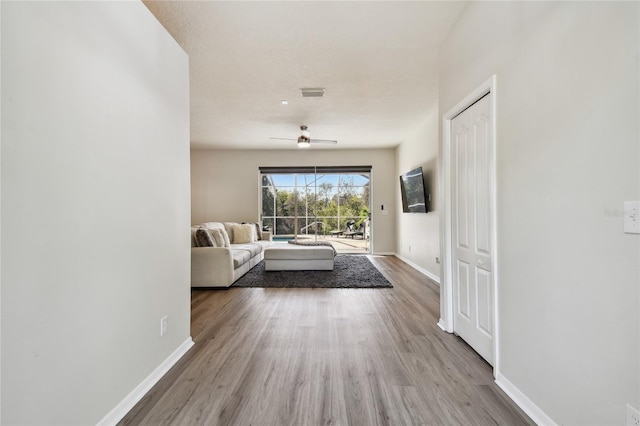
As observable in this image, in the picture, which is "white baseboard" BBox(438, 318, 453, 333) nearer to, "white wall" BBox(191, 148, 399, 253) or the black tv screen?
the black tv screen

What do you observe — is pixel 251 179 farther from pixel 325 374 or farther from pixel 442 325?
pixel 325 374

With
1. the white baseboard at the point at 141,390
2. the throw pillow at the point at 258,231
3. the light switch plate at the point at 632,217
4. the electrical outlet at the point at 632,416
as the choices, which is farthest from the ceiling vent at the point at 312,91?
the throw pillow at the point at 258,231

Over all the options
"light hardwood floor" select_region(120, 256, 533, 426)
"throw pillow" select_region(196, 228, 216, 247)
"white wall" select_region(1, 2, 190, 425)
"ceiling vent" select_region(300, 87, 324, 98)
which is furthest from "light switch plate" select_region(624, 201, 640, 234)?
"throw pillow" select_region(196, 228, 216, 247)

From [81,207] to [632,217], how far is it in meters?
2.35

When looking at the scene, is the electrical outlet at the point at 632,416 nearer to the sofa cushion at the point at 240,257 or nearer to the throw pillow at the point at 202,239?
the sofa cushion at the point at 240,257

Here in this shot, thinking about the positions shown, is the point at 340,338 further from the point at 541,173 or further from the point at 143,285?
the point at 541,173

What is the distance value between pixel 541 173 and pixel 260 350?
2.31 m

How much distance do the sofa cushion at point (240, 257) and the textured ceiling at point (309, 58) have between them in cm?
232

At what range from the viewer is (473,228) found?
2.28m

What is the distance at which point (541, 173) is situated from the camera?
1.52 metres

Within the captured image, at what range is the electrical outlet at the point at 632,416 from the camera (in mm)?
1068

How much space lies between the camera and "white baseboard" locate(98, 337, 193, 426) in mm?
1523

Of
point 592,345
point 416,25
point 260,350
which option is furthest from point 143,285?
point 416,25

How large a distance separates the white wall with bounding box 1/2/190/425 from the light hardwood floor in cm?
40
